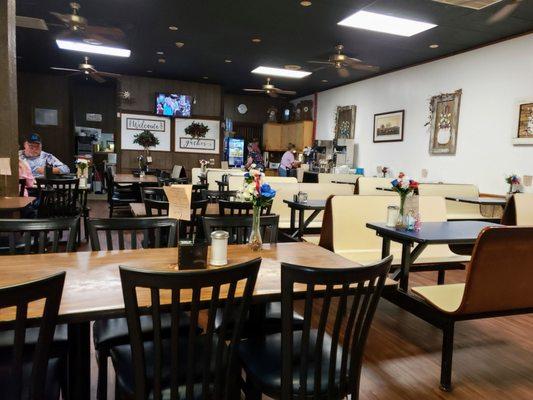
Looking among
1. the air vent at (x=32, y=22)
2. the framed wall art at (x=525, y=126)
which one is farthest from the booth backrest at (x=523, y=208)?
the air vent at (x=32, y=22)

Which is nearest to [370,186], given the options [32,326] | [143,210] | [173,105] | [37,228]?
[143,210]

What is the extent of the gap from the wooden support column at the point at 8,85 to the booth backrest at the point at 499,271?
4.04 meters

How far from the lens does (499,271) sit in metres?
2.29

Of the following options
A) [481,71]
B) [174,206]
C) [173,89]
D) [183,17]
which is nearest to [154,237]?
[174,206]

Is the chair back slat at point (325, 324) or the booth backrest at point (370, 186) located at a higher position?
the booth backrest at point (370, 186)

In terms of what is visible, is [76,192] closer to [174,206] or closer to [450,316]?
[174,206]

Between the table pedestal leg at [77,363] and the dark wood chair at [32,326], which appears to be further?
the table pedestal leg at [77,363]

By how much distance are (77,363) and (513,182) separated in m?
5.91

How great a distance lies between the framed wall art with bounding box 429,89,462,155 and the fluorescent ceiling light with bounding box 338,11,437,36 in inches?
63.6

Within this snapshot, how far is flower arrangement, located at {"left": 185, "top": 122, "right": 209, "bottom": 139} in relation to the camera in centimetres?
1082

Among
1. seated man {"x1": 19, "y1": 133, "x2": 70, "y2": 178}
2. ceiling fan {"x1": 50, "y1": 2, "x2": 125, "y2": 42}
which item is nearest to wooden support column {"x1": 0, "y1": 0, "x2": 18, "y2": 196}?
ceiling fan {"x1": 50, "y1": 2, "x2": 125, "y2": 42}

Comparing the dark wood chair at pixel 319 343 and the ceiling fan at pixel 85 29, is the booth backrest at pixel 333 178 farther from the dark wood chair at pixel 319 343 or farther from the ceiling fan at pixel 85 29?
the dark wood chair at pixel 319 343

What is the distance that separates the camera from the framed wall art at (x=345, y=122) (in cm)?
973

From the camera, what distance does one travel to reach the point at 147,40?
23.3 feet
